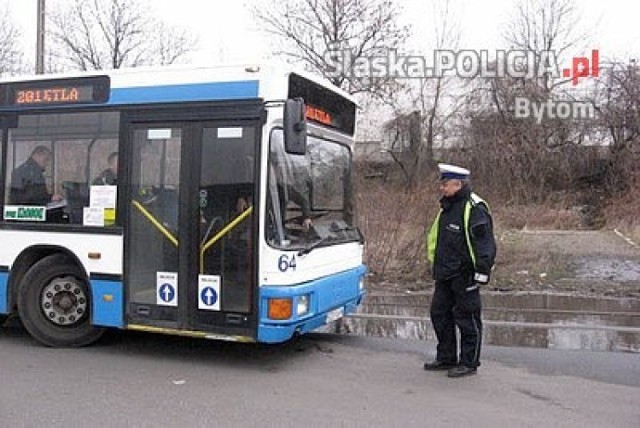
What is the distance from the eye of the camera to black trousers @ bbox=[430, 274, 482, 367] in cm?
618

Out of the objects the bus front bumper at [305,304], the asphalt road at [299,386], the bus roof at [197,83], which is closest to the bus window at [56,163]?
the bus roof at [197,83]

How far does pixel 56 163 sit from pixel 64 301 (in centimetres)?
138

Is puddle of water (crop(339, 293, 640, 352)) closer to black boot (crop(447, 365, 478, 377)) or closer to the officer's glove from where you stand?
black boot (crop(447, 365, 478, 377))

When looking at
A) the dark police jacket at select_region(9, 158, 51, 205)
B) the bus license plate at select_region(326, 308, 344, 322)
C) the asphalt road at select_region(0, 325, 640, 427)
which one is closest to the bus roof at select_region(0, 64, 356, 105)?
the dark police jacket at select_region(9, 158, 51, 205)

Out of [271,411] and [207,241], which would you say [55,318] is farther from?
[271,411]

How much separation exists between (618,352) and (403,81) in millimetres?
26563

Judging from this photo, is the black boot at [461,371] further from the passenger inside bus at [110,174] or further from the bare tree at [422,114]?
the bare tree at [422,114]

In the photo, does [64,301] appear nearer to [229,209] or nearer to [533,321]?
[229,209]

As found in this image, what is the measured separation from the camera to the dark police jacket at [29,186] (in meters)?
6.99

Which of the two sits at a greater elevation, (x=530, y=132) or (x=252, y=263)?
(x=530, y=132)

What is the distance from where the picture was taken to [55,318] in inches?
277

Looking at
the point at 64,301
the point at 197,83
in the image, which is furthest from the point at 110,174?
the point at 64,301

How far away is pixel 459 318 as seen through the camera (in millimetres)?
6246

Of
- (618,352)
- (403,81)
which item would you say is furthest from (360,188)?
(403,81)
